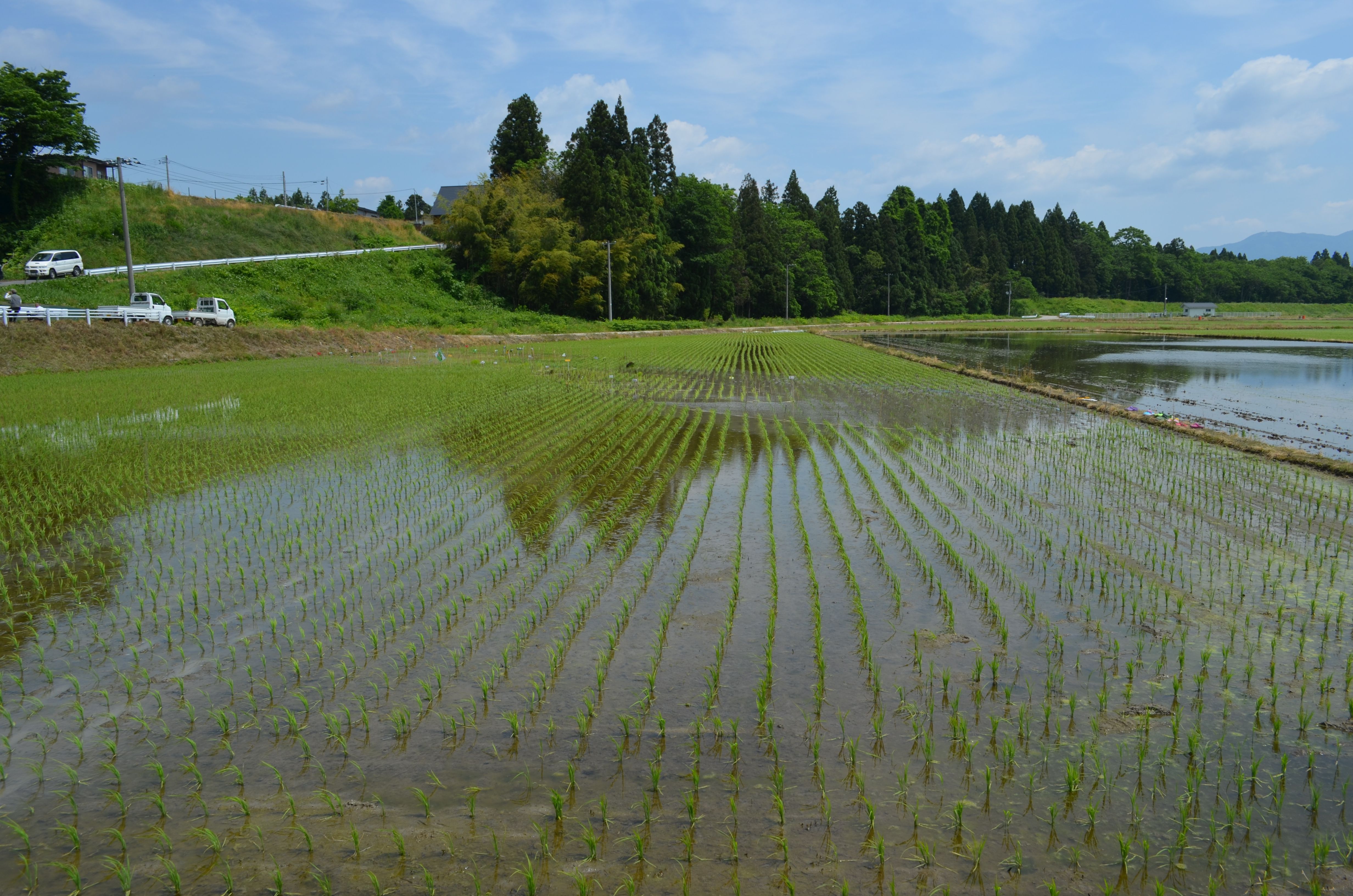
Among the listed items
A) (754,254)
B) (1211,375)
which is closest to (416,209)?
(754,254)

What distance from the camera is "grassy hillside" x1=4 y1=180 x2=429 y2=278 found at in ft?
126

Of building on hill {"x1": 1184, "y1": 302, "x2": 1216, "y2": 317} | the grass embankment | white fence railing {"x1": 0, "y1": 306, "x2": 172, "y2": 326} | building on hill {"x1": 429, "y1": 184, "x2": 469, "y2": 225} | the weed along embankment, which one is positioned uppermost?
building on hill {"x1": 429, "y1": 184, "x2": 469, "y2": 225}

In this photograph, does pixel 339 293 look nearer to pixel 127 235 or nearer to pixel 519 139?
pixel 127 235

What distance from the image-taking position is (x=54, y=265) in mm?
33469

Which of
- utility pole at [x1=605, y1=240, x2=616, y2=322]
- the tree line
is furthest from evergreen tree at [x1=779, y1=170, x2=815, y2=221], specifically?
utility pole at [x1=605, y1=240, x2=616, y2=322]

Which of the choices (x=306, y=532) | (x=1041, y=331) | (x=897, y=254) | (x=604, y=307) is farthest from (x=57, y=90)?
(x=897, y=254)

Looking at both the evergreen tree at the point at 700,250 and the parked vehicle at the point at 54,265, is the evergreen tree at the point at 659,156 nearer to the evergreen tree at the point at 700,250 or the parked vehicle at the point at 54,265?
the evergreen tree at the point at 700,250

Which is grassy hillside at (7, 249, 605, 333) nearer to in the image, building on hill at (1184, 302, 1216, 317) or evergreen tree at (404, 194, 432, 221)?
evergreen tree at (404, 194, 432, 221)

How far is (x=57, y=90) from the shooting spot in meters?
38.8

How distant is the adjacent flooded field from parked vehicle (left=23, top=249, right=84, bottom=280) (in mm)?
35976

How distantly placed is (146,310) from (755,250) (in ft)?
159

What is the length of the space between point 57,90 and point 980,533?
160 feet

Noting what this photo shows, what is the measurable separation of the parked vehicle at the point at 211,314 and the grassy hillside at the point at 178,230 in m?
12.9

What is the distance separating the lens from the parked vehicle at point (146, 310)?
87.5ft
